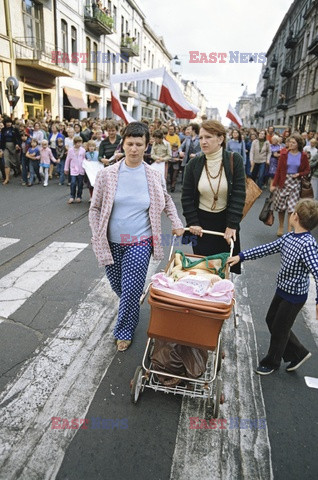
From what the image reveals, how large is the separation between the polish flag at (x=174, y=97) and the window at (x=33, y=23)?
1282 centimetres

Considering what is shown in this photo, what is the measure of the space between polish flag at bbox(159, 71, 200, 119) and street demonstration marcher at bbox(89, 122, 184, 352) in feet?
27.7

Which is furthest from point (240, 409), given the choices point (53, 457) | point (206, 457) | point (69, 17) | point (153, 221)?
point (69, 17)

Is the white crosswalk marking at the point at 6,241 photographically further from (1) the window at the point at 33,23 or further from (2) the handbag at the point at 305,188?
(1) the window at the point at 33,23

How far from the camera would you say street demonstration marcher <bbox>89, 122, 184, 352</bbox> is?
3.15 m

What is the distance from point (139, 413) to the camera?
2648 millimetres

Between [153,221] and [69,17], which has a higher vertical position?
[69,17]

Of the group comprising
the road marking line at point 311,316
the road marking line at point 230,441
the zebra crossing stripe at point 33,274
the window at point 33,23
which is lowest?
the road marking line at point 230,441

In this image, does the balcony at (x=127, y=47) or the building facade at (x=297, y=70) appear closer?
the building facade at (x=297, y=70)

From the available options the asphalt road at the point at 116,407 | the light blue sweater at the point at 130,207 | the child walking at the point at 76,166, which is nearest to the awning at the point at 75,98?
the child walking at the point at 76,166

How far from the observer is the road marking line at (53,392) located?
225cm

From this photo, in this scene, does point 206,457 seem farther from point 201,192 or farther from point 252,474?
point 201,192

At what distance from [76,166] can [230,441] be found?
8.15 meters

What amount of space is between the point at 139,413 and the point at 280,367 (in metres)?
1.41

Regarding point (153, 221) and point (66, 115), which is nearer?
point (153, 221)
